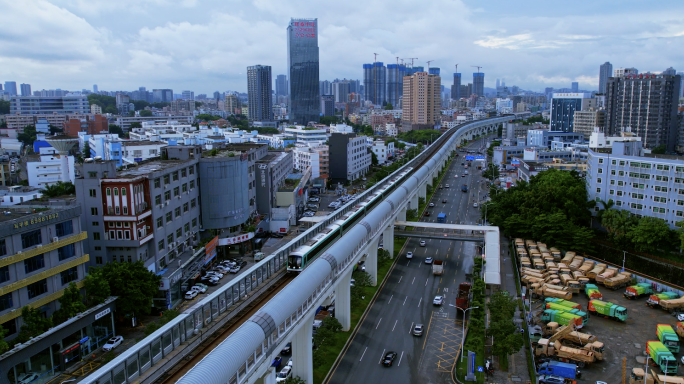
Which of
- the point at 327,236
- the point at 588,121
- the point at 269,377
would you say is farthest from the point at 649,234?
the point at 588,121

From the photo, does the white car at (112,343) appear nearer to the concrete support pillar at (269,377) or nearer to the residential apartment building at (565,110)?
the concrete support pillar at (269,377)

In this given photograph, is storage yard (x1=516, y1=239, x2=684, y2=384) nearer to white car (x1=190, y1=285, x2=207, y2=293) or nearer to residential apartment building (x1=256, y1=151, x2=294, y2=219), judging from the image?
white car (x1=190, y1=285, x2=207, y2=293)

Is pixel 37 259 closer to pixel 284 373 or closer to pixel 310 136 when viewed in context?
pixel 284 373

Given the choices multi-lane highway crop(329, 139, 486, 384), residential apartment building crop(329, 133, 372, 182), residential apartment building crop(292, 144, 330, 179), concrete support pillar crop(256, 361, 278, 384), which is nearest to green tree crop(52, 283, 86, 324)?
concrete support pillar crop(256, 361, 278, 384)

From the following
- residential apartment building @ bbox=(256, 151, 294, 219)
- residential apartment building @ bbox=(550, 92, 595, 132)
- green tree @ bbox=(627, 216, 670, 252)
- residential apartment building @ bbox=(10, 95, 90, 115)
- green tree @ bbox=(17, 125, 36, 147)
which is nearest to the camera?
green tree @ bbox=(627, 216, 670, 252)

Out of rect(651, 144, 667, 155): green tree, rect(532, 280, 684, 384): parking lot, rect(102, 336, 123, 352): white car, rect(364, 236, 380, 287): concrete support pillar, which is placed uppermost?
rect(651, 144, 667, 155): green tree

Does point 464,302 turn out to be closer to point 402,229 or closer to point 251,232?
point 402,229
